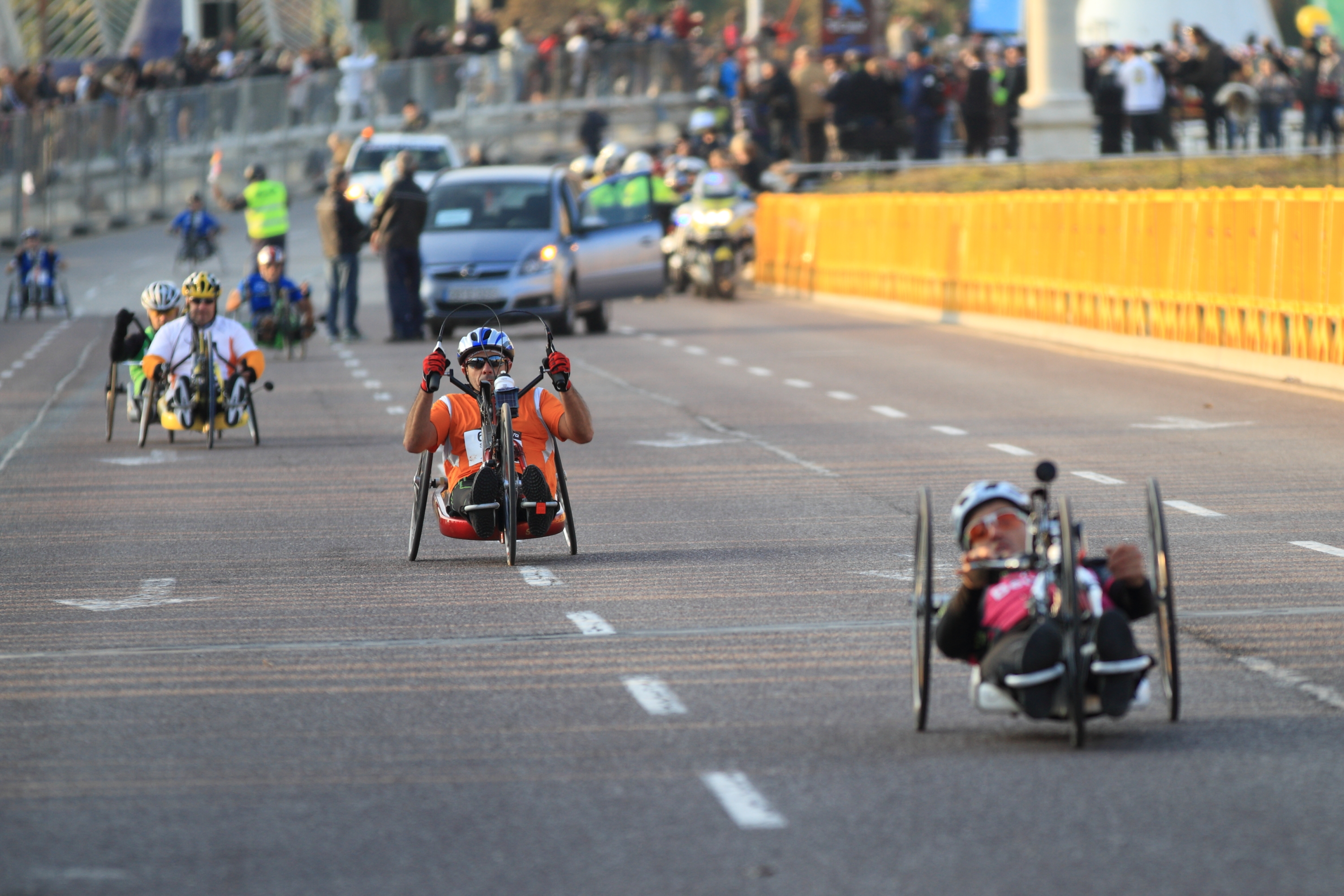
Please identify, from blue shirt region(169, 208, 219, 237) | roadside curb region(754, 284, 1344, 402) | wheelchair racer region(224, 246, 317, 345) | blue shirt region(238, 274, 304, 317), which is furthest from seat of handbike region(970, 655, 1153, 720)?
blue shirt region(169, 208, 219, 237)

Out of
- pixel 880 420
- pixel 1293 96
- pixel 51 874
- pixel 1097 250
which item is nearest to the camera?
pixel 51 874

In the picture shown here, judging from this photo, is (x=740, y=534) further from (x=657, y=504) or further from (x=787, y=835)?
(x=787, y=835)

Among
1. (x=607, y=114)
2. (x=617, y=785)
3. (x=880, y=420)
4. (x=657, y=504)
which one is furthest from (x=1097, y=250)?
(x=607, y=114)

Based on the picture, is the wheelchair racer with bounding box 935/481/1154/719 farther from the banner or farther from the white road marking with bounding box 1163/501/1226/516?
the banner

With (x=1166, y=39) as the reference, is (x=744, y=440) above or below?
below

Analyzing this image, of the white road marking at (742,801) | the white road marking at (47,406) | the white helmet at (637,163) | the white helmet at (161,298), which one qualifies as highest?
the white helmet at (637,163)

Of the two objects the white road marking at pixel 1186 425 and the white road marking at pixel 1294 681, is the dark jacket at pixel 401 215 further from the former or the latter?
the white road marking at pixel 1294 681

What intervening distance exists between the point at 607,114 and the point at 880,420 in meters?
40.1

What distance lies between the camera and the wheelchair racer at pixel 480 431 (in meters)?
11.2

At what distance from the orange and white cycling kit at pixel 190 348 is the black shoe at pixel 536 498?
628cm

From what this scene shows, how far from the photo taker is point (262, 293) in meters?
25.7

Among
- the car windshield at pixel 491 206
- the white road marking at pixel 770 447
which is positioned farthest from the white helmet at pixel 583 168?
the white road marking at pixel 770 447

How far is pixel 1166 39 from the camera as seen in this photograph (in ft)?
196

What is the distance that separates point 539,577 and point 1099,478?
180 inches
